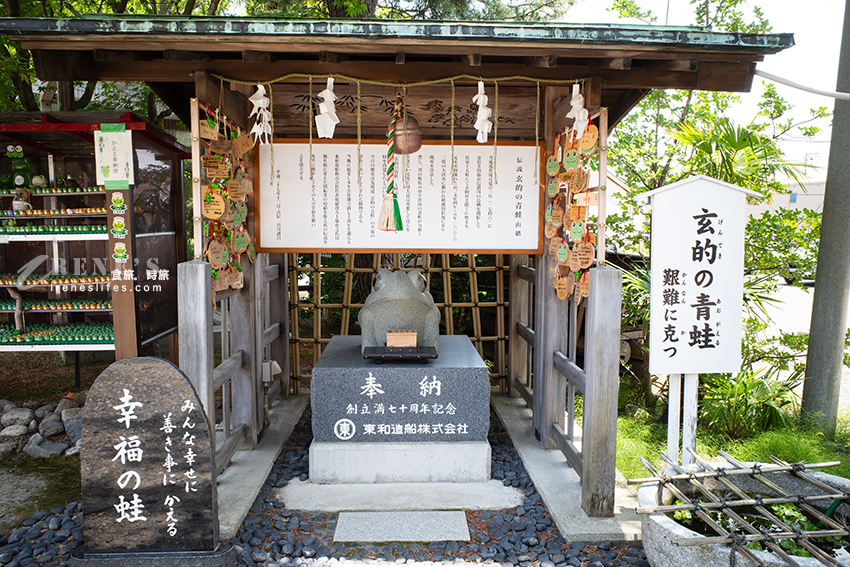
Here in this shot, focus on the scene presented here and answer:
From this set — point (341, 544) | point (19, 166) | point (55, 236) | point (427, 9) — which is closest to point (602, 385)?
point (341, 544)

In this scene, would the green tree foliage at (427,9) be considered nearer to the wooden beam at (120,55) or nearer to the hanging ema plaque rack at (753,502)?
the wooden beam at (120,55)

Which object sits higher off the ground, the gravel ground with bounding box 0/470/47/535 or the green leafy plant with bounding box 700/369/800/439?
the green leafy plant with bounding box 700/369/800/439

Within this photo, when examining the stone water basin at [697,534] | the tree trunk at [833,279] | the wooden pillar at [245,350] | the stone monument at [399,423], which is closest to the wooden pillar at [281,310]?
the wooden pillar at [245,350]

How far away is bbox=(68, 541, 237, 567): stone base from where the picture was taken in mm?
3033

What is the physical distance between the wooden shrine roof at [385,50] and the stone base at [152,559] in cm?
333

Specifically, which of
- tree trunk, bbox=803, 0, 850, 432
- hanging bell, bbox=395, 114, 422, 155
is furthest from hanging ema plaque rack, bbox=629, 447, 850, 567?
hanging bell, bbox=395, 114, 422, 155

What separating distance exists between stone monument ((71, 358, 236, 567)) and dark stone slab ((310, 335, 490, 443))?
144cm

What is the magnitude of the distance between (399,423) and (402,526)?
0.90 metres

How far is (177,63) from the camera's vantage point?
13.4ft

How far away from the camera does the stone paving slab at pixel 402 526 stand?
Answer: 362 centimetres

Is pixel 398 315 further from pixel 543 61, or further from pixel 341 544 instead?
pixel 543 61

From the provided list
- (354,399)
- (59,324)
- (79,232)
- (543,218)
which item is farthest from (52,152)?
(543,218)

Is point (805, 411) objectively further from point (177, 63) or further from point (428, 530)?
point (177, 63)

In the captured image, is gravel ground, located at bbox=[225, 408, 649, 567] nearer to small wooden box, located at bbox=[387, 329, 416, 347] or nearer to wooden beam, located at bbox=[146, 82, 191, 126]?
small wooden box, located at bbox=[387, 329, 416, 347]
